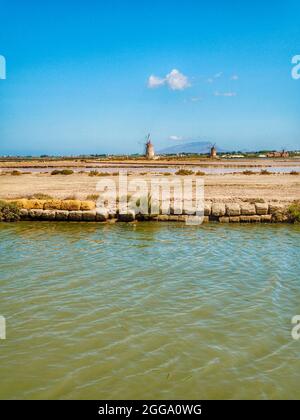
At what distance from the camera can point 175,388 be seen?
156 inches

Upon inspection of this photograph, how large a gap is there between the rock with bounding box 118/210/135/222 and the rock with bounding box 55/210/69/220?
160 centimetres

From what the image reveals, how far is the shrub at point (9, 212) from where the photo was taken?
12477 millimetres

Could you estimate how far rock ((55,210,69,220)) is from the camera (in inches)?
489

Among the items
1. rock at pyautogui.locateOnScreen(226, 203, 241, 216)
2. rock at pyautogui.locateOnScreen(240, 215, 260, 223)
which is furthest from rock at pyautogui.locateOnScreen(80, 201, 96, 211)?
rock at pyautogui.locateOnScreen(240, 215, 260, 223)

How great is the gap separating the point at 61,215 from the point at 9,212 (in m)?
1.58

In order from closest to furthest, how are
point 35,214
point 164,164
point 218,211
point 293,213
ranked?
point 293,213
point 218,211
point 35,214
point 164,164

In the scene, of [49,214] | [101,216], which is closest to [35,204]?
[49,214]

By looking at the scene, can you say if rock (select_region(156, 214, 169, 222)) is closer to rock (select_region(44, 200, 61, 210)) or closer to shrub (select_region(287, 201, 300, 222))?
rock (select_region(44, 200, 61, 210))

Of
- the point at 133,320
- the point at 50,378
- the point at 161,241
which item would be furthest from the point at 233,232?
the point at 50,378

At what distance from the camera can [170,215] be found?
490 inches

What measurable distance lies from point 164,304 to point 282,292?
6.09ft

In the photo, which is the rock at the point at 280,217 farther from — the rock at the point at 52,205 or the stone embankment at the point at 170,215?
the rock at the point at 52,205

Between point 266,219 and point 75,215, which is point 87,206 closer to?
point 75,215
